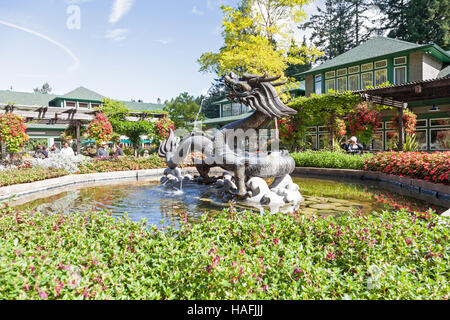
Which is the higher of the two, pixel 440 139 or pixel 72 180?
pixel 440 139

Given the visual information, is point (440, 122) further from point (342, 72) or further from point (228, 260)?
point (228, 260)

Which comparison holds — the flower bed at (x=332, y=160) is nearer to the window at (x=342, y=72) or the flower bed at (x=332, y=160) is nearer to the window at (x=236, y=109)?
the window at (x=342, y=72)

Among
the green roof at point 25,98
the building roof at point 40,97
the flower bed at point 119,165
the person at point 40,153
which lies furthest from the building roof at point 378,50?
the green roof at point 25,98

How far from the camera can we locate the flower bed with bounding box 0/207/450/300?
214 centimetres

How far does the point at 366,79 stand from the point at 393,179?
16619mm

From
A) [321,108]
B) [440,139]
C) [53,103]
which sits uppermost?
[53,103]

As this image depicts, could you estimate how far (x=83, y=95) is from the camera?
43625 millimetres

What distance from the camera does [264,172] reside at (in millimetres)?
7098

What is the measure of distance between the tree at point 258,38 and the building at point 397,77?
16.5 ft

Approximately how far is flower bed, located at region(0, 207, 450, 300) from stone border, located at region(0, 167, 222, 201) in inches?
214

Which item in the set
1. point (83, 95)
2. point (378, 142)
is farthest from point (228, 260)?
point (83, 95)

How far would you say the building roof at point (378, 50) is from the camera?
21.7 meters
